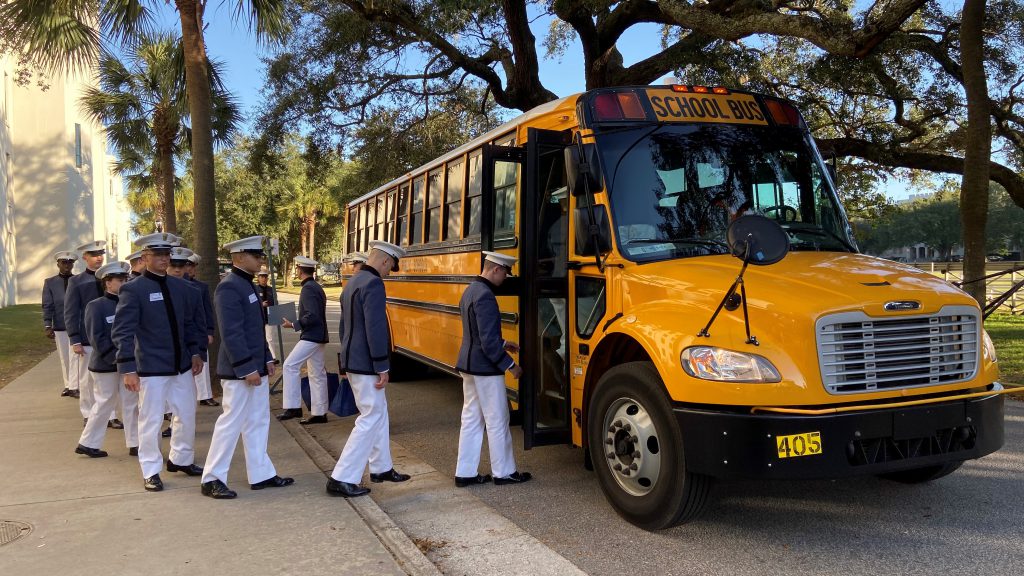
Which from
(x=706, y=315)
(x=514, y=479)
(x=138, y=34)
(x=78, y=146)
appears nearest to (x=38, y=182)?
(x=78, y=146)

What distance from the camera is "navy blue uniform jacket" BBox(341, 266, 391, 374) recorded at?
19.0 feet

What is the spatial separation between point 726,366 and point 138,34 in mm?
10212

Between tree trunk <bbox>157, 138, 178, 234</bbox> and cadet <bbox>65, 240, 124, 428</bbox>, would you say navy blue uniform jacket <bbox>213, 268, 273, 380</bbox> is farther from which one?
tree trunk <bbox>157, 138, 178, 234</bbox>

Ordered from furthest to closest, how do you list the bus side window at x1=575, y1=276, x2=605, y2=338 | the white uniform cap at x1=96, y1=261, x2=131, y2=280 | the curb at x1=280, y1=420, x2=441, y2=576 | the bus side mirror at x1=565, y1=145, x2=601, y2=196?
the white uniform cap at x1=96, y1=261, x2=131, y2=280, the bus side window at x1=575, y1=276, x2=605, y2=338, the bus side mirror at x1=565, y1=145, x2=601, y2=196, the curb at x1=280, y1=420, x2=441, y2=576

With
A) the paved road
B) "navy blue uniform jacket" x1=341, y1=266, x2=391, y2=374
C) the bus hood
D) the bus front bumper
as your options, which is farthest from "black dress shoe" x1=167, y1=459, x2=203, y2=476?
the bus front bumper

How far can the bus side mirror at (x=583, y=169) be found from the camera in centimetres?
523

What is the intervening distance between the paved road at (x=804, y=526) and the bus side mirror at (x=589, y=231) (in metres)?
1.78

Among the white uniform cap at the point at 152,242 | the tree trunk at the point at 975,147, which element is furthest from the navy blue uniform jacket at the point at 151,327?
the tree trunk at the point at 975,147

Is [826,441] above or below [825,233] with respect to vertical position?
below

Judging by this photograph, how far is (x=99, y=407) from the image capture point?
6.98 meters

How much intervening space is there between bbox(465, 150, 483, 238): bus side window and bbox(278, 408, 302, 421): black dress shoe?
2.98m

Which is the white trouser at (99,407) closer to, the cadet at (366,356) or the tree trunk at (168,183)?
the cadet at (366,356)

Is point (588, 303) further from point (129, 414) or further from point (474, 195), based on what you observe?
point (129, 414)


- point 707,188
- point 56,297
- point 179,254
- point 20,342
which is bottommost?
point 20,342
